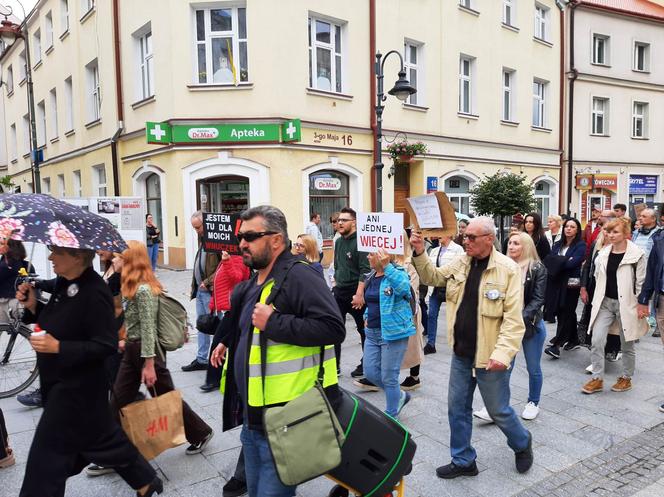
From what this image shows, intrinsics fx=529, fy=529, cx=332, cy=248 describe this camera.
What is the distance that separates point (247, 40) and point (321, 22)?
2353 millimetres

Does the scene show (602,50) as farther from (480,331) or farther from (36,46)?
(36,46)

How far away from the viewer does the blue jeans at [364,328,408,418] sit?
435cm

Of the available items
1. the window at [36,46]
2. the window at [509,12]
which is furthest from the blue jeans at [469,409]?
the window at [36,46]

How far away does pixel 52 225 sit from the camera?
2.68m

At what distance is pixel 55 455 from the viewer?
2799mm

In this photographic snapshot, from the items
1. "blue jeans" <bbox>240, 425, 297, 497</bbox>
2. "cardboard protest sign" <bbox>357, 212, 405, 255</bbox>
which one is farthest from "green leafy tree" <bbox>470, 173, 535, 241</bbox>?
"blue jeans" <bbox>240, 425, 297, 497</bbox>

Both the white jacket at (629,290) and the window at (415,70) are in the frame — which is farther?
the window at (415,70)

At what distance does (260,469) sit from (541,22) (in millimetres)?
22682

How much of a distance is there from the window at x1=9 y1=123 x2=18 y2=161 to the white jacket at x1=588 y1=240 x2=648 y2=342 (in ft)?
104

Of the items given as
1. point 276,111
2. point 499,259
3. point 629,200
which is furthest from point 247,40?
point 629,200

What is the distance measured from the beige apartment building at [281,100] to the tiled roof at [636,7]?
4.77 metres

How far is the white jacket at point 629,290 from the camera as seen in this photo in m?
5.19

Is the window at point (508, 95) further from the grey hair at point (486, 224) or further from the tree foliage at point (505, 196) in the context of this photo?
the grey hair at point (486, 224)

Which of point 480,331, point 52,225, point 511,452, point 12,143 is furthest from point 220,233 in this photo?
point 12,143
